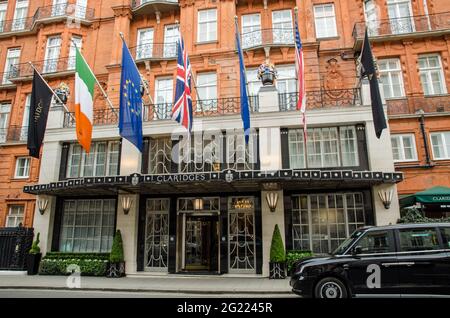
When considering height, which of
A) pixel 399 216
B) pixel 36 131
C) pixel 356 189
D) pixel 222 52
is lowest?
pixel 399 216

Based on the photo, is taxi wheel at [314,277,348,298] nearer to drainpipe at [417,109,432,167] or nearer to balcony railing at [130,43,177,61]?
drainpipe at [417,109,432,167]

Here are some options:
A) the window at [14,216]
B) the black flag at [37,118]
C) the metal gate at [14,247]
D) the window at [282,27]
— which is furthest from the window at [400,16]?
the window at [14,216]

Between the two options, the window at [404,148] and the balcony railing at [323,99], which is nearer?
the balcony railing at [323,99]

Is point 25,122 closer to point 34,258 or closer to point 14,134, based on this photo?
point 14,134

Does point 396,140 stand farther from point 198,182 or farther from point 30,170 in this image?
point 30,170

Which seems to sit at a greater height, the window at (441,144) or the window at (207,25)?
the window at (207,25)

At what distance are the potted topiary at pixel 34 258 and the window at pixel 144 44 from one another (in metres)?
12.5

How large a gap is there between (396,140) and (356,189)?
5.44 meters

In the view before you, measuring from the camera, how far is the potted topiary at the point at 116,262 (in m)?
15.4

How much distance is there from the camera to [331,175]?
13.2m

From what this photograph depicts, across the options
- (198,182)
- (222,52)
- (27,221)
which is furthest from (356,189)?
(27,221)

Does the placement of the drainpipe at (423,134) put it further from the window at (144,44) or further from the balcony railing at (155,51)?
the window at (144,44)

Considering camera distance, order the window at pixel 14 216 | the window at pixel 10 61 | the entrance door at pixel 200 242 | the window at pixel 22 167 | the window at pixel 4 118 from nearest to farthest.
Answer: the entrance door at pixel 200 242 < the window at pixel 14 216 < the window at pixel 22 167 < the window at pixel 4 118 < the window at pixel 10 61

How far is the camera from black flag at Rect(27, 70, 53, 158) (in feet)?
50.2
